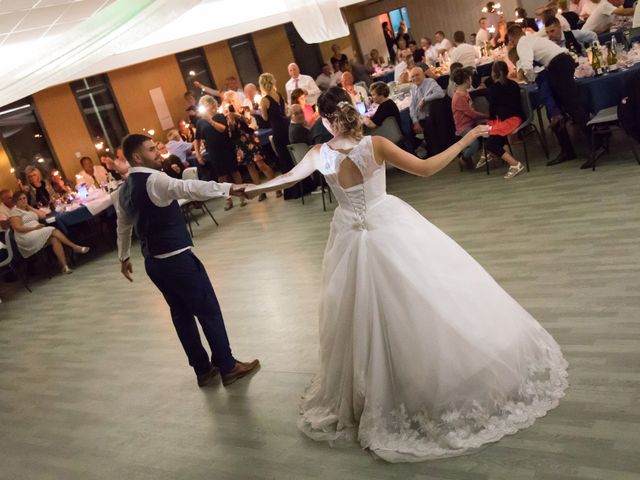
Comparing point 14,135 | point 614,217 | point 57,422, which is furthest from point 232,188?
point 14,135

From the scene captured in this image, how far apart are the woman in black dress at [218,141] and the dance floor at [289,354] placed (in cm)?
224

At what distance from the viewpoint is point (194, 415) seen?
402 cm

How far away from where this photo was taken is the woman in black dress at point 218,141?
9305 mm

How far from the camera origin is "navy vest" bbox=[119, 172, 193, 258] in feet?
12.5

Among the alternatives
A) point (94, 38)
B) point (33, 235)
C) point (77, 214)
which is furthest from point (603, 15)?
point (94, 38)

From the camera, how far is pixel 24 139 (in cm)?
1216

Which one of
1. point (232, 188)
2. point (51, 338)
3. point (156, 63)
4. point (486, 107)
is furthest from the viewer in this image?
point (156, 63)

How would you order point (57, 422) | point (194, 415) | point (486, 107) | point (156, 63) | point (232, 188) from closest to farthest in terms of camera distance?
point (232, 188), point (194, 415), point (57, 422), point (486, 107), point (156, 63)

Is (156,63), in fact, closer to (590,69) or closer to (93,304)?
(93,304)

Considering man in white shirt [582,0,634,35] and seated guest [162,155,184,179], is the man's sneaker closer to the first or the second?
man in white shirt [582,0,634,35]

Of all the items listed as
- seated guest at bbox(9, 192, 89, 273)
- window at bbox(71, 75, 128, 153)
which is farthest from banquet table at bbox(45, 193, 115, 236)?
window at bbox(71, 75, 128, 153)

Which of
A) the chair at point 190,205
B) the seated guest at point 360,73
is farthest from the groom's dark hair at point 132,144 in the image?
the seated guest at point 360,73

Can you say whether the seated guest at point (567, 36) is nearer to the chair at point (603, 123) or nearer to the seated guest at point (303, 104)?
the chair at point (603, 123)

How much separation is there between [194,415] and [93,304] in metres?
3.57
